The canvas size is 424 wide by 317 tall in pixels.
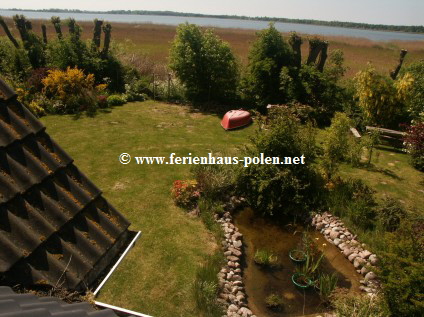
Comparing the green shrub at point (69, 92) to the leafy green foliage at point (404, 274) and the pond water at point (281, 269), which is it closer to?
the pond water at point (281, 269)

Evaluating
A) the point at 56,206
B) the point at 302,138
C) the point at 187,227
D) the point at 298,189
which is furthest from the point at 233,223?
the point at 56,206

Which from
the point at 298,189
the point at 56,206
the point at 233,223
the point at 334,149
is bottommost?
the point at 233,223

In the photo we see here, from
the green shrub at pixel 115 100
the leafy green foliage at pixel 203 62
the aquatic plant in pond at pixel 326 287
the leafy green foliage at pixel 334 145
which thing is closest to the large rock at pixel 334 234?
the aquatic plant in pond at pixel 326 287

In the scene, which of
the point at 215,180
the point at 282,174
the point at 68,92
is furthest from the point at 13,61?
the point at 282,174

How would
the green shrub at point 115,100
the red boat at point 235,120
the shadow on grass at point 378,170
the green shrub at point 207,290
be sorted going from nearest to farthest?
the green shrub at point 207,290 → the shadow on grass at point 378,170 → the red boat at point 235,120 → the green shrub at point 115,100

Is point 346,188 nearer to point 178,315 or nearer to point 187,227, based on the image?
point 187,227

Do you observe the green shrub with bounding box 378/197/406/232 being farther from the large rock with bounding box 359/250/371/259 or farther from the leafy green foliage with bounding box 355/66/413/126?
the leafy green foliage with bounding box 355/66/413/126
